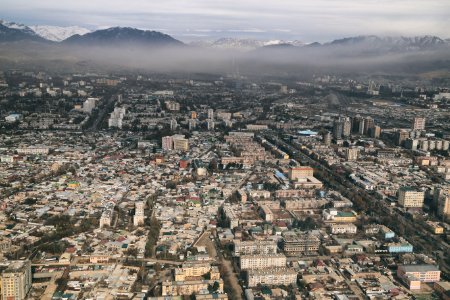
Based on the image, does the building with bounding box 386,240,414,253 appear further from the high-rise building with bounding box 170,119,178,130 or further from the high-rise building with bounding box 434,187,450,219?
the high-rise building with bounding box 170,119,178,130

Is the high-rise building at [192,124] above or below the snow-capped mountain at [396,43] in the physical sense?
below

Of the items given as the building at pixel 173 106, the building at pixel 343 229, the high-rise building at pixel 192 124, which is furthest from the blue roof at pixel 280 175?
the building at pixel 173 106

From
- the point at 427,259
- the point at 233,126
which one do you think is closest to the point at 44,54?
the point at 233,126

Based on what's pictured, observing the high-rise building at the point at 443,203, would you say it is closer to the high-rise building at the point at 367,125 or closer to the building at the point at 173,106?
the high-rise building at the point at 367,125

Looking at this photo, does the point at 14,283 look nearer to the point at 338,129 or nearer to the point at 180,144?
the point at 180,144

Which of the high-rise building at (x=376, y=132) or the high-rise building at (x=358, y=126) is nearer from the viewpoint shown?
Result: the high-rise building at (x=376, y=132)

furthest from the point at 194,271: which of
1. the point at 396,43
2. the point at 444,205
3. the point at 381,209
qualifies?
the point at 396,43

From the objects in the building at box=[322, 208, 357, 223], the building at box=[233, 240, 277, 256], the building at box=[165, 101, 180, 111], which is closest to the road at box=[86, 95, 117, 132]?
the building at box=[165, 101, 180, 111]
